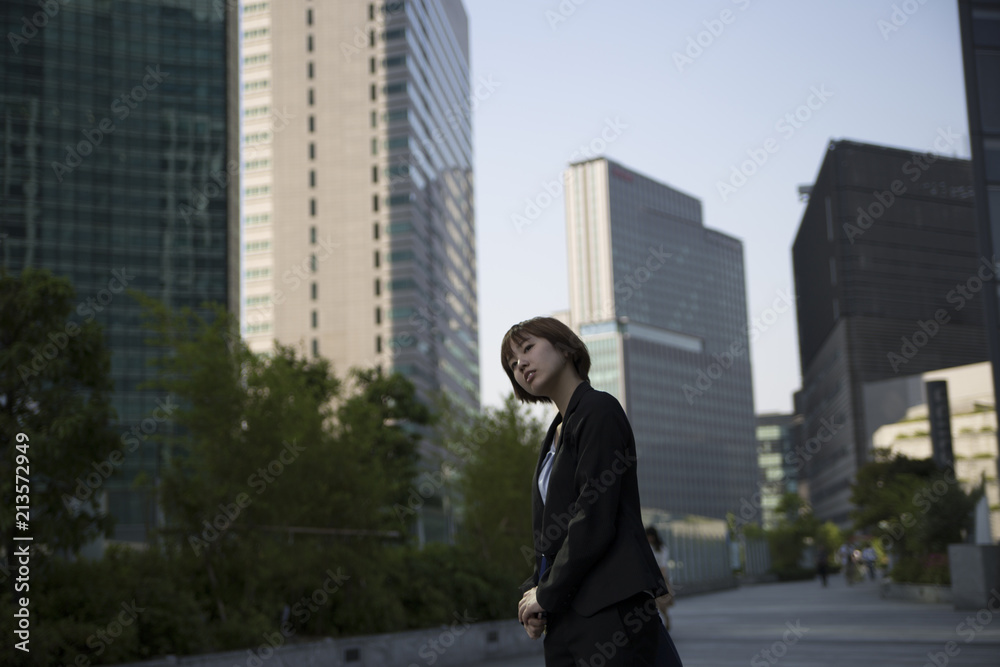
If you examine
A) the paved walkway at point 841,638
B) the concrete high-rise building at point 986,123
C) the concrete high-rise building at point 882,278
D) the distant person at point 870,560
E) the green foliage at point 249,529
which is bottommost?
the distant person at point 870,560

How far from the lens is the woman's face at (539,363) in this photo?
10.9ft

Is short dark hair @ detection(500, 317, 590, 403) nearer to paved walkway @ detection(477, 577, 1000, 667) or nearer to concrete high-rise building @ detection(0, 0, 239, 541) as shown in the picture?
paved walkway @ detection(477, 577, 1000, 667)

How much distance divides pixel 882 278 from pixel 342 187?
66.4 meters

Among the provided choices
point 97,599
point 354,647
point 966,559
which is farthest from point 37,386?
point 966,559

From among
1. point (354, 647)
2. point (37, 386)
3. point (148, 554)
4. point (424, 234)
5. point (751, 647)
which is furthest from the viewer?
point (424, 234)

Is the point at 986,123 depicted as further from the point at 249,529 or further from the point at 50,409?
the point at 50,409

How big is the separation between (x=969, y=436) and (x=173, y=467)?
7643cm

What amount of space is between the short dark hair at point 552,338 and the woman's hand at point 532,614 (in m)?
0.70

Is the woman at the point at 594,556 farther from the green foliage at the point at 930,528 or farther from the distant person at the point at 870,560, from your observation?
the distant person at the point at 870,560

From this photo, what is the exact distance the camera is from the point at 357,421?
13.8 metres

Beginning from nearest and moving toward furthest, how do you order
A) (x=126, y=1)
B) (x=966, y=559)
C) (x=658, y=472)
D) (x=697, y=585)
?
(x=966, y=559)
(x=697, y=585)
(x=126, y=1)
(x=658, y=472)

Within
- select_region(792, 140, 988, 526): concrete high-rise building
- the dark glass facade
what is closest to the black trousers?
the dark glass facade

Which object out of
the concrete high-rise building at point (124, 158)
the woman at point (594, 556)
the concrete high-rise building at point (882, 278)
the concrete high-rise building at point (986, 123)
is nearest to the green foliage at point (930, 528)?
the concrete high-rise building at point (986, 123)

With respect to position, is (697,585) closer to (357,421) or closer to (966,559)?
(966,559)
